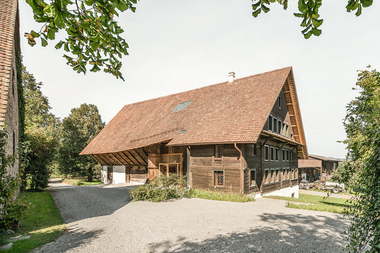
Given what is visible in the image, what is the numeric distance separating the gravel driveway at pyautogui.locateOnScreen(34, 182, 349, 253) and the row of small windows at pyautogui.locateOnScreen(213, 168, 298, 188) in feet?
11.4

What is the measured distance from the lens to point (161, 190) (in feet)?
51.5

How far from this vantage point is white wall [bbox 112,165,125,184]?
2781 centimetres

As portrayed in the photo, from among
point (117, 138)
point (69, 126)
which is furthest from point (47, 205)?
point (69, 126)

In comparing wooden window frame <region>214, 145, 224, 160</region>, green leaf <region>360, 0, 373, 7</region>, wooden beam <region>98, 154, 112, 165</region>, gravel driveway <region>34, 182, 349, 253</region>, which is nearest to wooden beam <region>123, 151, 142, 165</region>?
wooden beam <region>98, 154, 112, 165</region>

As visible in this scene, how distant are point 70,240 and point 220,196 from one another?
34.6 feet

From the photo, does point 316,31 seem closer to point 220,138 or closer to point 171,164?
point 220,138

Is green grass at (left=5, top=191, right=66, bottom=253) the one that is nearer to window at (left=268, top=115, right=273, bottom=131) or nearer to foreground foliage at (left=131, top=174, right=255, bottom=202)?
foreground foliage at (left=131, top=174, right=255, bottom=202)

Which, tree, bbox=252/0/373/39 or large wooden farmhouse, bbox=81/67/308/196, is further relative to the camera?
large wooden farmhouse, bbox=81/67/308/196

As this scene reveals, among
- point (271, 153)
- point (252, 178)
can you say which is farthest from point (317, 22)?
point (271, 153)

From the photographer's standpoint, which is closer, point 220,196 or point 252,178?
point 220,196

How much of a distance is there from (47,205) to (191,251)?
1109 centimetres

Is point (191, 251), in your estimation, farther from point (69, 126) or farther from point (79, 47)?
point (69, 126)

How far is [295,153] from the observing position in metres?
28.4

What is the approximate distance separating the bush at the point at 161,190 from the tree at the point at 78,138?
78.7 feet
